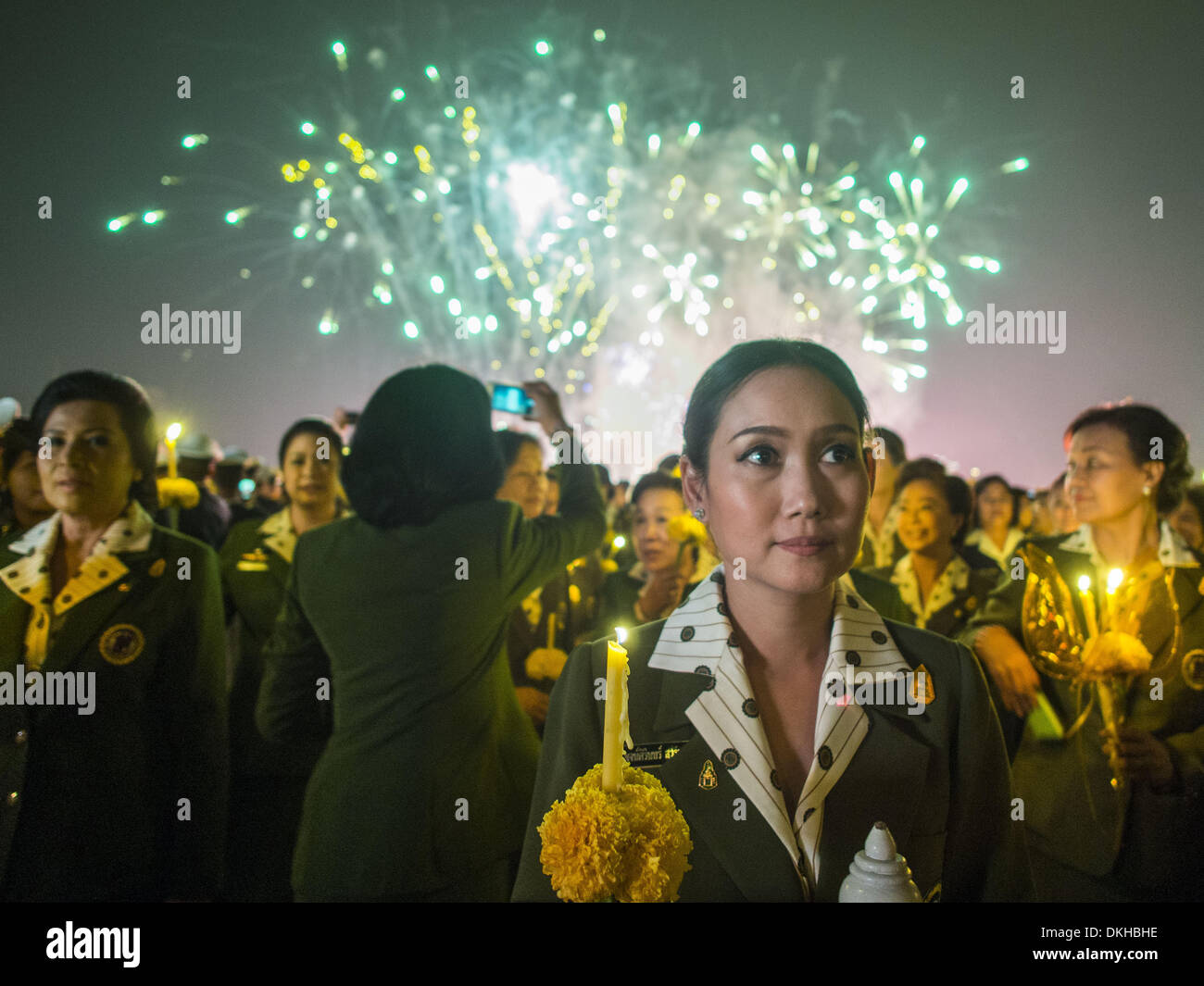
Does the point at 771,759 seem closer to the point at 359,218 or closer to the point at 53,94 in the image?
the point at 53,94

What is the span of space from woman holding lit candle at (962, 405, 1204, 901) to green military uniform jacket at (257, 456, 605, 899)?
5.17 feet

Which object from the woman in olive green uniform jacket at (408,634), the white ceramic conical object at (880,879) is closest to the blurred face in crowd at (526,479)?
the woman in olive green uniform jacket at (408,634)

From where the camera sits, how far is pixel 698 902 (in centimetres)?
135

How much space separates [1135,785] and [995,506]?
2.53 m

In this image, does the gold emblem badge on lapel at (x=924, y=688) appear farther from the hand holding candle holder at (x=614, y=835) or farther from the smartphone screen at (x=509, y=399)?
the smartphone screen at (x=509, y=399)

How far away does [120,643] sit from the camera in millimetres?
2215

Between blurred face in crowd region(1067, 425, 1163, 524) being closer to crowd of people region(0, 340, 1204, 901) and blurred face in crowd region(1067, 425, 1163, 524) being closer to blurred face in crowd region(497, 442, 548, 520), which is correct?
crowd of people region(0, 340, 1204, 901)

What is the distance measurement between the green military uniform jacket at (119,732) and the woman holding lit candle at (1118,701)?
8.24 ft

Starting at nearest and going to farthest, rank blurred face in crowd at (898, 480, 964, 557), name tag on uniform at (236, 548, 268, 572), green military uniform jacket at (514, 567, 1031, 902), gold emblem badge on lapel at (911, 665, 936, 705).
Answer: green military uniform jacket at (514, 567, 1031, 902) → gold emblem badge on lapel at (911, 665, 936, 705) → name tag on uniform at (236, 548, 268, 572) → blurred face in crowd at (898, 480, 964, 557)

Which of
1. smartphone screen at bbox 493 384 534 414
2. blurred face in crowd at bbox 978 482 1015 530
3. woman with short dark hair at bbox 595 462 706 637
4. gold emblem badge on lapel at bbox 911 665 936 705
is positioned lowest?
gold emblem badge on lapel at bbox 911 665 936 705

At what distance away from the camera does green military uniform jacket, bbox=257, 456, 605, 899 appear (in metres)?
1.95

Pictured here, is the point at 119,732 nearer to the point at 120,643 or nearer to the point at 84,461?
the point at 120,643

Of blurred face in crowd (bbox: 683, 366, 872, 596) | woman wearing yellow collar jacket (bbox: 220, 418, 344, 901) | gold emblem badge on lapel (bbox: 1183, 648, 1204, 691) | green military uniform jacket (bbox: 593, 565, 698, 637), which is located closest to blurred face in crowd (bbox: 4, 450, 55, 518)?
woman wearing yellow collar jacket (bbox: 220, 418, 344, 901)

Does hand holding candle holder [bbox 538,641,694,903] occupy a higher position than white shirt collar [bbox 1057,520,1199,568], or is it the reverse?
white shirt collar [bbox 1057,520,1199,568]
